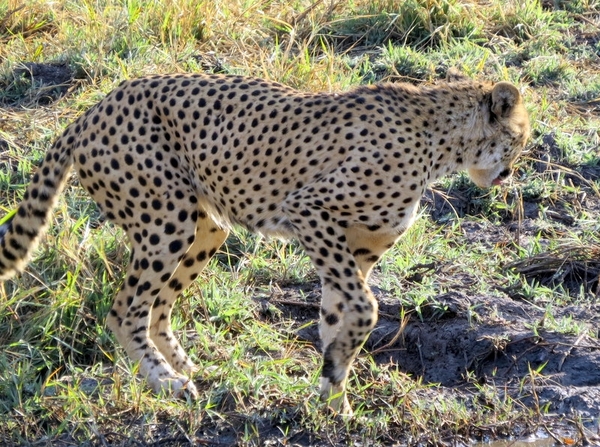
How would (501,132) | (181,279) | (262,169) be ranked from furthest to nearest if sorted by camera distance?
(181,279) → (501,132) → (262,169)

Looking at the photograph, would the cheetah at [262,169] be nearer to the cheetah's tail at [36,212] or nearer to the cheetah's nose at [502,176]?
the cheetah's tail at [36,212]

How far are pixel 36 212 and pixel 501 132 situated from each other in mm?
2106

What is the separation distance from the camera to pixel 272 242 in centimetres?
Result: 626

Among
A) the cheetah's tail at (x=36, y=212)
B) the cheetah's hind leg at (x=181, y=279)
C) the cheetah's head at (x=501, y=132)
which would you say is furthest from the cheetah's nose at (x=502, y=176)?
the cheetah's tail at (x=36, y=212)

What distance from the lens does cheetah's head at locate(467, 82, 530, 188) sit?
17.2 ft

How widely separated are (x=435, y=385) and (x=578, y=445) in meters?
0.69

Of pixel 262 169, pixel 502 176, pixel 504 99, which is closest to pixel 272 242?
pixel 262 169

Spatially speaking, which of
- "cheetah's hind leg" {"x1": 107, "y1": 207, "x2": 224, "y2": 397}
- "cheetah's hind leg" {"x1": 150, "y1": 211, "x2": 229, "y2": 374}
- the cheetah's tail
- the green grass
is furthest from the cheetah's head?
the cheetah's tail

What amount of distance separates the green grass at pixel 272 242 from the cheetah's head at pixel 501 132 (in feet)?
2.57

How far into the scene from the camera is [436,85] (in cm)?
541

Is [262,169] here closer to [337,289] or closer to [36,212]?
[337,289]

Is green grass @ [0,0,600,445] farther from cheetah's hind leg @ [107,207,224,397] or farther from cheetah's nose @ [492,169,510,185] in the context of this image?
cheetah's nose @ [492,169,510,185]

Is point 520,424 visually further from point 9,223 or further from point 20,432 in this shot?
point 9,223

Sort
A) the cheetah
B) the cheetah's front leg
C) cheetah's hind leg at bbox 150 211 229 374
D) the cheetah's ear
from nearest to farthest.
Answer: the cheetah's front leg, the cheetah, the cheetah's ear, cheetah's hind leg at bbox 150 211 229 374
